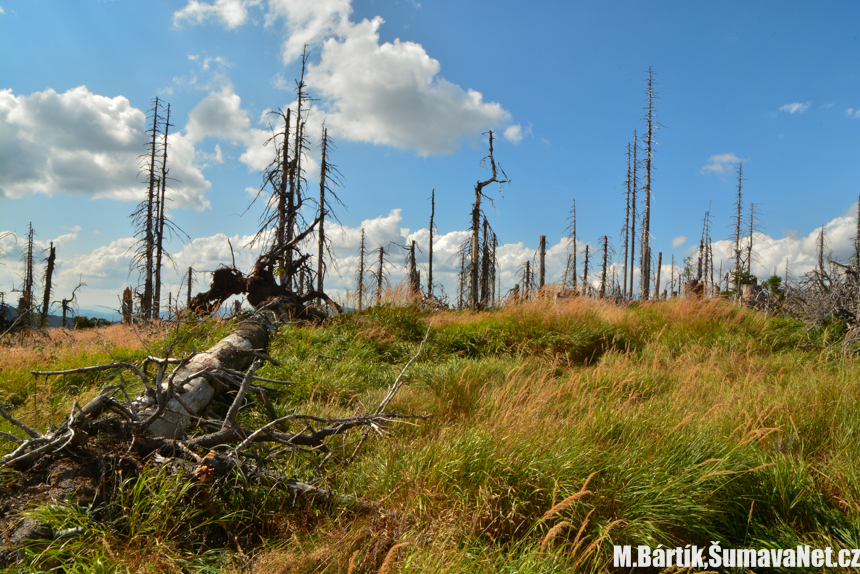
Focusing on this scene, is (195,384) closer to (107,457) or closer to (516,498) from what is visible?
(107,457)

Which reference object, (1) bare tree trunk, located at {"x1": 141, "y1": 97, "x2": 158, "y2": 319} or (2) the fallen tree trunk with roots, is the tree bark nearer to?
(2) the fallen tree trunk with roots

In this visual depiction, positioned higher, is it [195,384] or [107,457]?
[195,384]

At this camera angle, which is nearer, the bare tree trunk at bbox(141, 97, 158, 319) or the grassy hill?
the grassy hill

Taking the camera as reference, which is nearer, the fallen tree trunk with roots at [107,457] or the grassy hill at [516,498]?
the grassy hill at [516,498]

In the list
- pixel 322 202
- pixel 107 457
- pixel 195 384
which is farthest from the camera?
pixel 322 202

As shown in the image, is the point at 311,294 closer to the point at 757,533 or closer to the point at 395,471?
the point at 395,471

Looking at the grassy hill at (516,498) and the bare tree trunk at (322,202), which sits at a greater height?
the bare tree trunk at (322,202)

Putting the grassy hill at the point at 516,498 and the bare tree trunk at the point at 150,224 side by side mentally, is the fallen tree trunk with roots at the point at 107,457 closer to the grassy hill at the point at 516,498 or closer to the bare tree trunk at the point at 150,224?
the grassy hill at the point at 516,498

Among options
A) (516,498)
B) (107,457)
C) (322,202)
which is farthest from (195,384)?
(322,202)

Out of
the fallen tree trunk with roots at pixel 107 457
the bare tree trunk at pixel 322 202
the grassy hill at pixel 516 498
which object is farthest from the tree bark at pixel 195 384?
the bare tree trunk at pixel 322 202

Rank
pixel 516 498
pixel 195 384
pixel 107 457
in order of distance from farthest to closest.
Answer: pixel 195 384, pixel 107 457, pixel 516 498

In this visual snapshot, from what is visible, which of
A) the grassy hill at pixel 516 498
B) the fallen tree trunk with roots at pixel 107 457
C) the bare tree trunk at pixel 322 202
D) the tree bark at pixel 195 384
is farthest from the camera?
the bare tree trunk at pixel 322 202

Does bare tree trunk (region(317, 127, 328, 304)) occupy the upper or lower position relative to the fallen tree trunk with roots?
upper

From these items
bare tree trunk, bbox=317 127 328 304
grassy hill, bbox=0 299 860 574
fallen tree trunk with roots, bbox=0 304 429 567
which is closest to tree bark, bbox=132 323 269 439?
fallen tree trunk with roots, bbox=0 304 429 567
